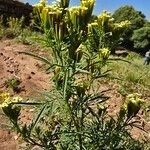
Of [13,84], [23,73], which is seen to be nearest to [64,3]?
[13,84]

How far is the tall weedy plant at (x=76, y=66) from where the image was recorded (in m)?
2.94

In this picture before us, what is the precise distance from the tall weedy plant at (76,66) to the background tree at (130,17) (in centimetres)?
1878

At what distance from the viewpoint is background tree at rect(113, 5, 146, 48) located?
22750 millimetres

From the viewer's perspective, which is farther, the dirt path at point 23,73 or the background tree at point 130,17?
the background tree at point 130,17

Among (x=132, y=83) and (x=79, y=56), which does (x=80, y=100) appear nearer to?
(x=79, y=56)

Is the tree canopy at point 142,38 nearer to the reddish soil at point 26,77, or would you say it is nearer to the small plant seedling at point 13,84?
the reddish soil at point 26,77

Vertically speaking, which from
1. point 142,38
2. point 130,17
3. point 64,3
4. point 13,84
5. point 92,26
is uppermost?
point 64,3

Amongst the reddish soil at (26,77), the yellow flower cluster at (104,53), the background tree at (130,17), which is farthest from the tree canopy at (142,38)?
the yellow flower cluster at (104,53)

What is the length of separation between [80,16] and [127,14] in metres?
21.1

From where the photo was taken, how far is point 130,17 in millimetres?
23344

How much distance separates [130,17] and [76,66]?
20.7 m

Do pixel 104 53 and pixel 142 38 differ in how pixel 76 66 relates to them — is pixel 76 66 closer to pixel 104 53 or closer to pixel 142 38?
pixel 104 53

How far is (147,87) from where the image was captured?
878cm

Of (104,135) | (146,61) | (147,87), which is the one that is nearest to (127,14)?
(146,61)
